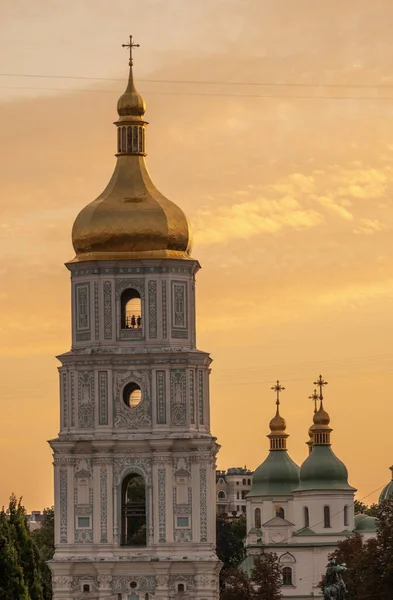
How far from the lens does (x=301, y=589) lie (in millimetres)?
127062

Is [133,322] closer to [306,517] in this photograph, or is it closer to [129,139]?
[129,139]

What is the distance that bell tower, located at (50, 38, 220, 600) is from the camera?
83.7 meters

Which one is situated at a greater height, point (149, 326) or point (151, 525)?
point (149, 326)

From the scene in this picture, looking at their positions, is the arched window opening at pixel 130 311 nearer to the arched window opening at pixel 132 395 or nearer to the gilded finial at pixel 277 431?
the arched window opening at pixel 132 395

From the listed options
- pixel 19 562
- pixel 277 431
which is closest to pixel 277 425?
pixel 277 431

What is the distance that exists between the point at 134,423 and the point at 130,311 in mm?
3885

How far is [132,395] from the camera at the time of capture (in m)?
85.5

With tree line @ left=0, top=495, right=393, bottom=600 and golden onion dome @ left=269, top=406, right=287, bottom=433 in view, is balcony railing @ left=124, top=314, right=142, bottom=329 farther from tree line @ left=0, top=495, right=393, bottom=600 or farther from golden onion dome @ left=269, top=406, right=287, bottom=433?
golden onion dome @ left=269, top=406, right=287, bottom=433

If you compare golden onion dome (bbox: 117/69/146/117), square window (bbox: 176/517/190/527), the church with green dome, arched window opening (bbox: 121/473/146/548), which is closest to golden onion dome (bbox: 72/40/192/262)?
golden onion dome (bbox: 117/69/146/117)

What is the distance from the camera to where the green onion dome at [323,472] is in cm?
12900

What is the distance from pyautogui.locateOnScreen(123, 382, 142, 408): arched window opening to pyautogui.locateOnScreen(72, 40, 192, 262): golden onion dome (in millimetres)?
4104

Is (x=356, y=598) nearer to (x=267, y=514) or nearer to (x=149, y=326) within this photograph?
(x=149, y=326)

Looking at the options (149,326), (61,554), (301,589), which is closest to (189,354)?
(149,326)

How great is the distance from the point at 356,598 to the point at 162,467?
7.82 m
